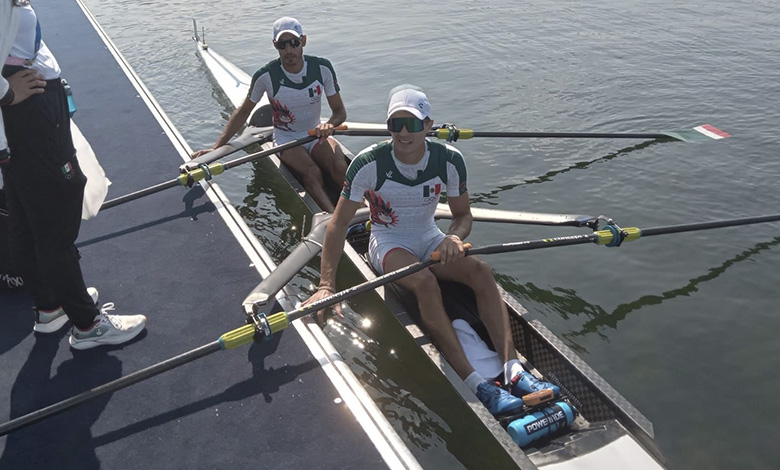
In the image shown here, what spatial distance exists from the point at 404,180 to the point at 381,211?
1.38ft

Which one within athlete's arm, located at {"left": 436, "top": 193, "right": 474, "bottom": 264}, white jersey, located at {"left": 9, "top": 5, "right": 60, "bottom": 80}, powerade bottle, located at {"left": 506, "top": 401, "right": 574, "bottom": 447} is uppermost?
white jersey, located at {"left": 9, "top": 5, "right": 60, "bottom": 80}

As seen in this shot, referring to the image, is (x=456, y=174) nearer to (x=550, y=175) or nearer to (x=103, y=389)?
(x=103, y=389)

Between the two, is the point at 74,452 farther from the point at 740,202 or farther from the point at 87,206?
the point at 740,202

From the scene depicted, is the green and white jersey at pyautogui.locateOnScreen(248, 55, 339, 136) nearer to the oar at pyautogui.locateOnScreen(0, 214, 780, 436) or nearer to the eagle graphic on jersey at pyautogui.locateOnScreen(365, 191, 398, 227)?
the eagle graphic on jersey at pyautogui.locateOnScreen(365, 191, 398, 227)

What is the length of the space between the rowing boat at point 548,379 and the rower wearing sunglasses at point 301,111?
67.6 inches

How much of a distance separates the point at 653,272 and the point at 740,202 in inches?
93.9

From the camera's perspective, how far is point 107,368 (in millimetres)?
4562

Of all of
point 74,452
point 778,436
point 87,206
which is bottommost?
point 778,436

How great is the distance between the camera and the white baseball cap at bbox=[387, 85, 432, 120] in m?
4.70

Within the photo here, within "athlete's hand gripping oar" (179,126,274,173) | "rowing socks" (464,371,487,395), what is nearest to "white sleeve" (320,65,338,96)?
"athlete's hand gripping oar" (179,126,274,173)

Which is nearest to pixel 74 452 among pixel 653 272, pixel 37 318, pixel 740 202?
pixel 37 318

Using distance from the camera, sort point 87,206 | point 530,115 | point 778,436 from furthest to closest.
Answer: point 530,115, point 778,436, point 87,206

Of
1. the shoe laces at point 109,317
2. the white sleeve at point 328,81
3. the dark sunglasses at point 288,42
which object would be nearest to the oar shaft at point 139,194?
the shoe laces at point 109,317

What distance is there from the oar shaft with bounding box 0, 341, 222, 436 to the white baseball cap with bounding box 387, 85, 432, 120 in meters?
2.20
